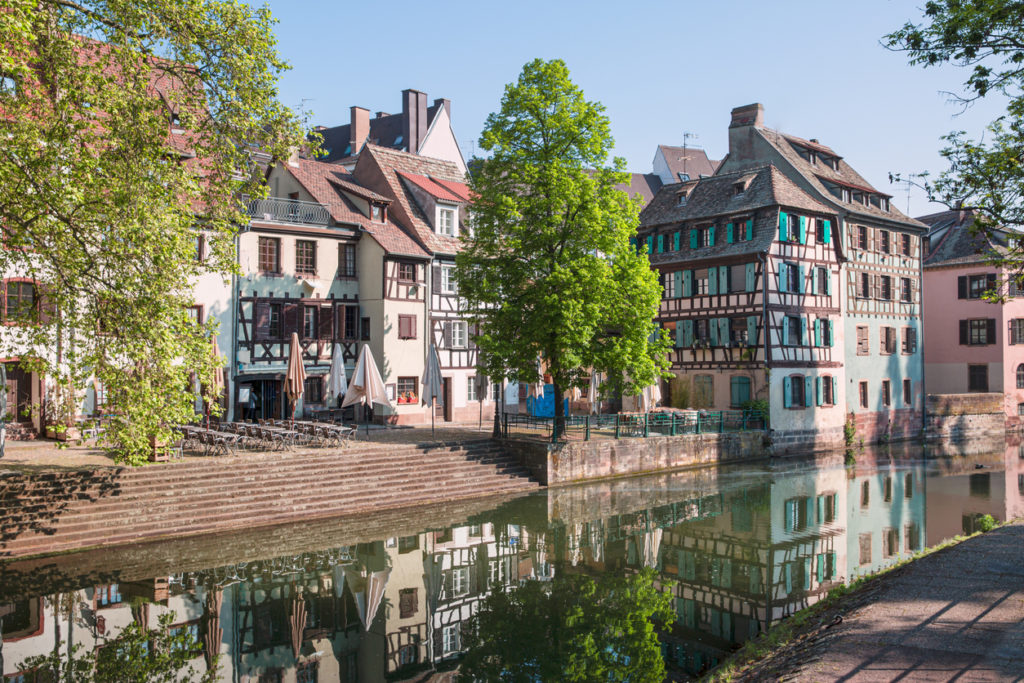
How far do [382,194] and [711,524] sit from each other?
70.9 ft

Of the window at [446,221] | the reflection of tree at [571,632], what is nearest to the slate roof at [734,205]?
the window at [446,221]

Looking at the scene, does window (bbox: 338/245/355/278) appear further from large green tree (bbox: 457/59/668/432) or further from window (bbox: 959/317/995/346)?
window (bbox: 959/317/995/346)

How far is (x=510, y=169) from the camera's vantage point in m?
26.6

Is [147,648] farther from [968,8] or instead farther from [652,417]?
[652,417]

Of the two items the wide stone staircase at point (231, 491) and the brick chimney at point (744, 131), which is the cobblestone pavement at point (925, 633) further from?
the brick chimney at point (744, 131)

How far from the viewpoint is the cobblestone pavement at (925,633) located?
9211 mm

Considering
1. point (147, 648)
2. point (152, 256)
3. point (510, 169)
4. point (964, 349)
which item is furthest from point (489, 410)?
point (964, 349)

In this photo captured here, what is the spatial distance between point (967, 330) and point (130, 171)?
46.9m

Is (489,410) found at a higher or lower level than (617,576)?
higher

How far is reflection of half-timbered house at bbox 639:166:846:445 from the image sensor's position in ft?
118

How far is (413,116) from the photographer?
5234 centimetres

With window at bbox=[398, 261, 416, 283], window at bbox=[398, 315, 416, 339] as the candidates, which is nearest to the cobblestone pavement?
window at bbox=[398, 315, 416, 339]

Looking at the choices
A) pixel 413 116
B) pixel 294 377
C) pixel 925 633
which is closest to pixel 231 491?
pixel 294 377

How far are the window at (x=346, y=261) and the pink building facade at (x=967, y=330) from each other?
114 feet
